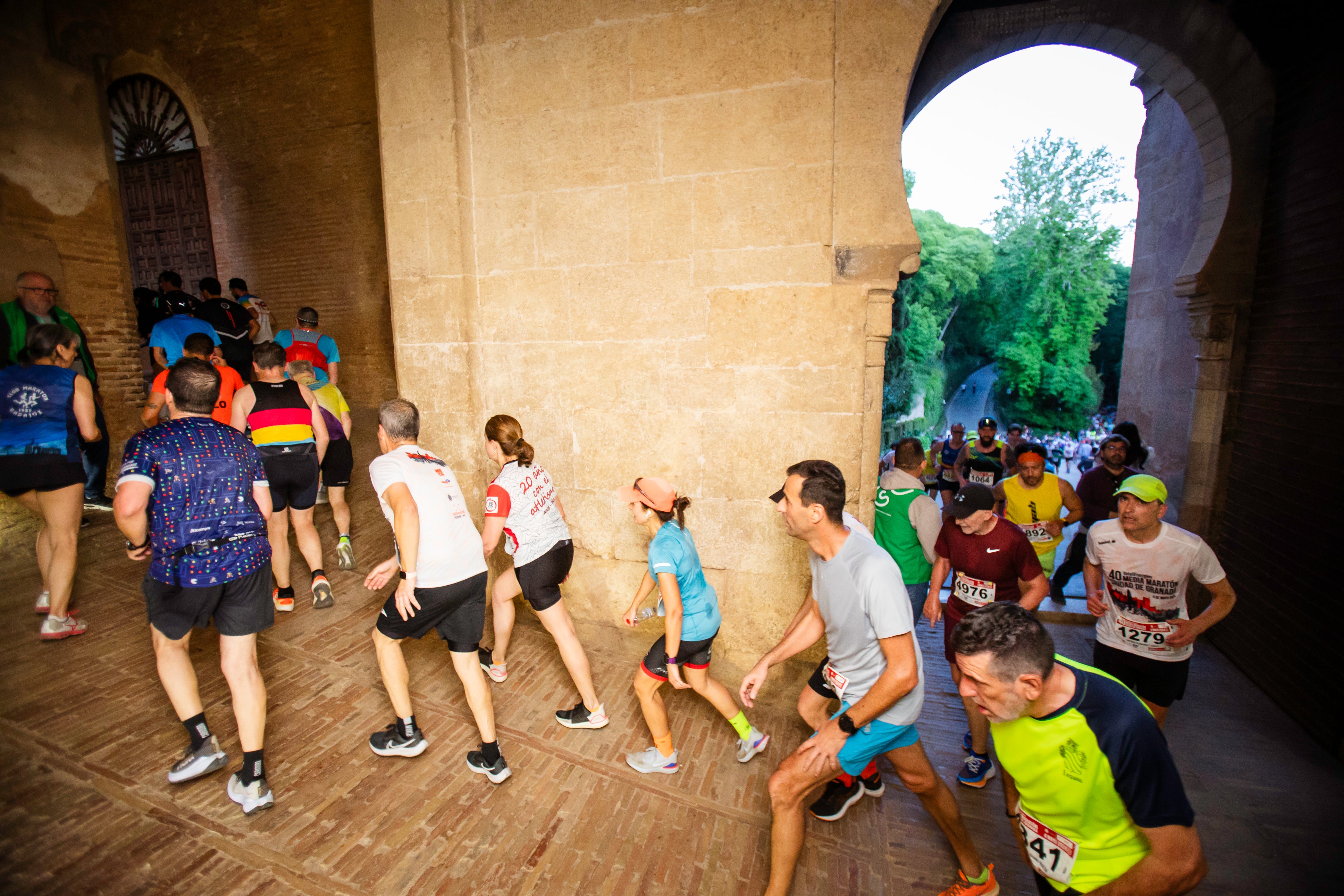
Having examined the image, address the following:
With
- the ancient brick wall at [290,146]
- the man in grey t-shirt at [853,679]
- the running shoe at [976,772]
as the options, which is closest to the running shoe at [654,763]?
the man in grey t-shirt at [853,679]

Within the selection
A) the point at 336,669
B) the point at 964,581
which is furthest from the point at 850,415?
the point at 336,669

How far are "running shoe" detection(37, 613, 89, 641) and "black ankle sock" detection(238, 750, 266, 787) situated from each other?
2.54 meters

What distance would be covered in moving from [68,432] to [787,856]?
18.3ft

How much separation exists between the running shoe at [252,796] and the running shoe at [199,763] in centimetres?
23

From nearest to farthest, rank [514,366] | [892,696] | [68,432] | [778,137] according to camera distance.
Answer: [892,696] → [778,137] → [68,432] → [514,366]

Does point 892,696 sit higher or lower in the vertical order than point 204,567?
lower

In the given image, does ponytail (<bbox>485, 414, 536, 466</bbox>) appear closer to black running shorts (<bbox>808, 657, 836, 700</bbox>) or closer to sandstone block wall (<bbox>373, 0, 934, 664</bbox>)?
sandstone block wall (<bbox>373, 0, 934, 664</bbox>)

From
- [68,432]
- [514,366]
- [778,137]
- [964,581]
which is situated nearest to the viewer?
[964,581]

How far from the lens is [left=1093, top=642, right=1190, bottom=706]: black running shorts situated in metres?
3.25

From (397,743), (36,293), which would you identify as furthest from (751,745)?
(36,293)

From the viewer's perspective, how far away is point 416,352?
4.76 m

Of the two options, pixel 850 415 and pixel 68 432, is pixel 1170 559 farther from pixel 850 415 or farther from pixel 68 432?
pixel 68 432

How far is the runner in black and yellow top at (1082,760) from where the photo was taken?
1.70 metres

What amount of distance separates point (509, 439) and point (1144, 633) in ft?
12.9
